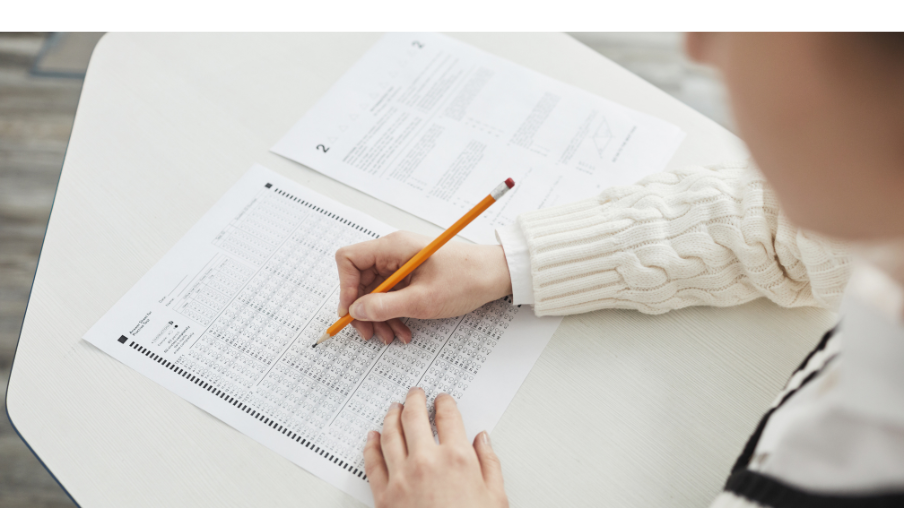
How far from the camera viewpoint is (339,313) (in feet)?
1.96

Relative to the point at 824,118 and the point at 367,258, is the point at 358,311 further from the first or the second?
the point at 824,118

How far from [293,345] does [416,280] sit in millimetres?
153

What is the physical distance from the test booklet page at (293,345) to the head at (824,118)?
327 millimetres

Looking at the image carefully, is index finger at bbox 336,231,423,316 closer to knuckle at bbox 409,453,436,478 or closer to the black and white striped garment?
knuckle at bbox 409,453,436,478

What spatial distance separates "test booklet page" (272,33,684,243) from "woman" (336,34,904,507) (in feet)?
0.29

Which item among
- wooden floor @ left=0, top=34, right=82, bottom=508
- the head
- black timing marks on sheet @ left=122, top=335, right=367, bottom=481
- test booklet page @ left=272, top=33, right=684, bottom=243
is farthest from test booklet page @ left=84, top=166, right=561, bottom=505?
wooden floor @ left=0, top=34, right=82, bottom=508

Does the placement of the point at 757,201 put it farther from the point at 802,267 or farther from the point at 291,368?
the point at 291,368

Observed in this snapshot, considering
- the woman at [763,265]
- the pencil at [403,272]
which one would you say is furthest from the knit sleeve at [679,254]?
the pencil at [403,272]

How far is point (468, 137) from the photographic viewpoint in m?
0.78

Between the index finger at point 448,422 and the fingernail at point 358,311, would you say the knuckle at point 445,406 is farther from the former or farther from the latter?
the fingernail at point 358,311

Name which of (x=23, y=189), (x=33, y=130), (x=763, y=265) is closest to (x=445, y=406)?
(x=763, y=265)

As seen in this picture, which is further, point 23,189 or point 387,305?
point 23,189

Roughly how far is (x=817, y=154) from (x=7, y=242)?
5.67 feet

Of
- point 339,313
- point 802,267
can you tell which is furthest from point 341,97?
point 802,267
